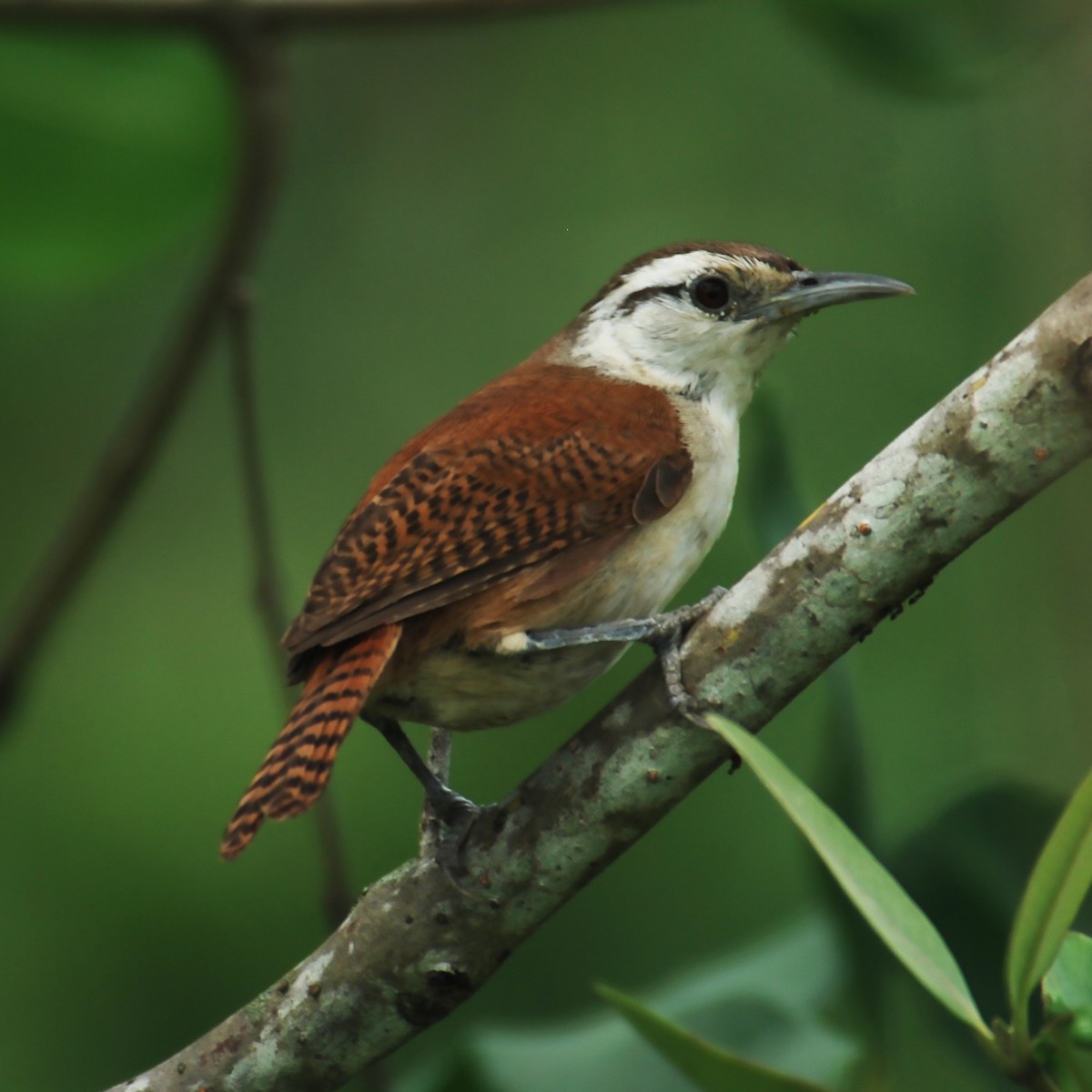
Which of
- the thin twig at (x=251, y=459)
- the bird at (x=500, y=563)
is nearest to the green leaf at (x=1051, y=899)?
the bird at (x=500, y=563)

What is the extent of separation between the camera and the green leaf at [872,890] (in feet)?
5.08

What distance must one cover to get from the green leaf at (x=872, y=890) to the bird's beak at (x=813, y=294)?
1.76 metres

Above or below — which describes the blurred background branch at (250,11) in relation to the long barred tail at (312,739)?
above

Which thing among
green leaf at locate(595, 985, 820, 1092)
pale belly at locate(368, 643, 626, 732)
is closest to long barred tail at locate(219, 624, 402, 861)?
pale belly at locate(368, 643, 626, 732)

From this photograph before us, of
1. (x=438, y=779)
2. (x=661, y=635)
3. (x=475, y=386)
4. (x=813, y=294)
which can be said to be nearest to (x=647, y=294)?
(x=813, y=294)

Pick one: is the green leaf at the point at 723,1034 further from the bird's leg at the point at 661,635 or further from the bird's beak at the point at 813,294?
the bird's beak at the point at 813,294

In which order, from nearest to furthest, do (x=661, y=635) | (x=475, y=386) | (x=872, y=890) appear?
1. (x=872, y=890)
2. (x=661, y=635)
3. (x=475, y=386)

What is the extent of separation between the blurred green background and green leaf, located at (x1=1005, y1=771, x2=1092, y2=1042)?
1.06 meters

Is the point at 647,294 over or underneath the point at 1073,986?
over

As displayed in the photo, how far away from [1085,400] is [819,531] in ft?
1.22

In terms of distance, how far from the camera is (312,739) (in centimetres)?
247

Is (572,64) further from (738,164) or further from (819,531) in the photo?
(819,531)

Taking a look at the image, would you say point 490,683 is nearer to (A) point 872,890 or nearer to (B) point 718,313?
(B) point 718,313

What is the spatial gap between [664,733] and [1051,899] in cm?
71
